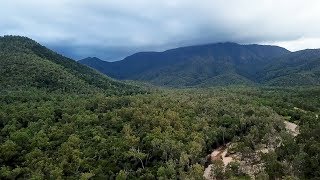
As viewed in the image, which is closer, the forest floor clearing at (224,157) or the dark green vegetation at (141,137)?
the dark green vegetation at (141,137)

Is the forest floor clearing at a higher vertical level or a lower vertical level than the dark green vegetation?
lower

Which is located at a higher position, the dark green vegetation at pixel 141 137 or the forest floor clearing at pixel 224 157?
the dark green vegetation at pixel 141 137

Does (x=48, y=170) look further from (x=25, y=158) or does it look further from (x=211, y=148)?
(x=211, y=148)

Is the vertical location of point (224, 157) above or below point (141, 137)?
below

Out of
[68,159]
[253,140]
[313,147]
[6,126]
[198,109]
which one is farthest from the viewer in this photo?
[198,109]

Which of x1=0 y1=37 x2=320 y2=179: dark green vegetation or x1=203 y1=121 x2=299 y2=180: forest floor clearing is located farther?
x1=203 y1=121 x2=299 y2=180: forest floor clearing

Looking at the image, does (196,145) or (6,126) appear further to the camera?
(6,126)

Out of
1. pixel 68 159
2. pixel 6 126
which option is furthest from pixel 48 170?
pixel 6 126

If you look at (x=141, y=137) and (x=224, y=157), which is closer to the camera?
(x=224, y=157)
